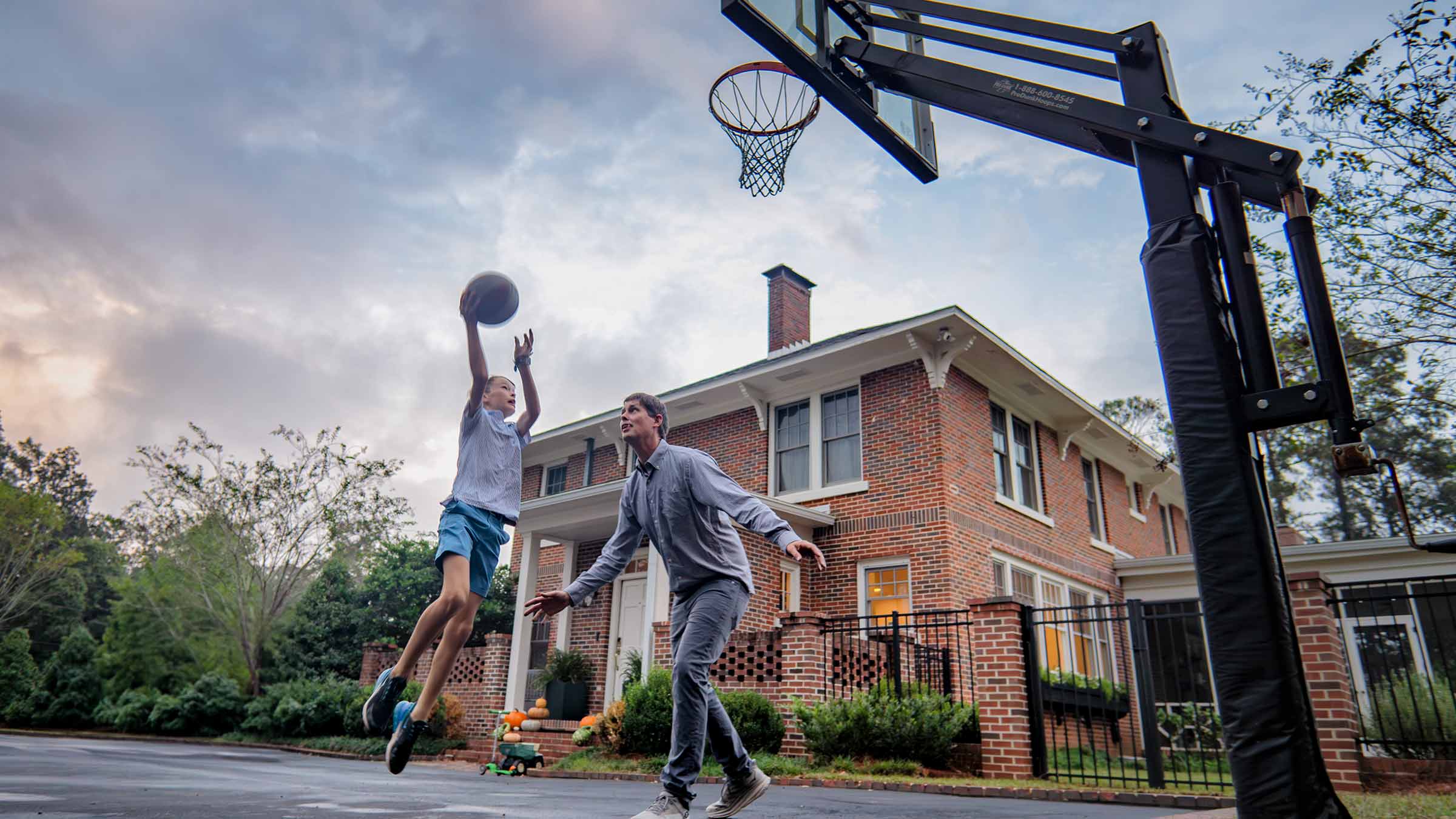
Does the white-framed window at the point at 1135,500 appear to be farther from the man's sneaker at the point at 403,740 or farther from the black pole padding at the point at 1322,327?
the man's sneaker at the point at 403,740

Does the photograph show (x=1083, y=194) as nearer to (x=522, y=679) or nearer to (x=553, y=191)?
(x=553, y=191)

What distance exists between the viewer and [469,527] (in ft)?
14.3

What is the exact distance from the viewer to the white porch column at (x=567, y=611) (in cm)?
1567

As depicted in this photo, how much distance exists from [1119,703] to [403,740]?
12.3 m

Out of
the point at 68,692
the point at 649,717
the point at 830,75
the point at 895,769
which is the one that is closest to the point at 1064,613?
the point at 895,769

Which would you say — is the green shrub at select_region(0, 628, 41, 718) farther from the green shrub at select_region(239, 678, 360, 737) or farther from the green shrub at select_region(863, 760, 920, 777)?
the green shrub at select_region(863, 760, 920, 777)

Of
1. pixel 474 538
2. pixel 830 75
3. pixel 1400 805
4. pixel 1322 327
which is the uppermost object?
pixel 830 75

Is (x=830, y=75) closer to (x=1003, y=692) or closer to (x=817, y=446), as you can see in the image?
(x=1003, y=692)

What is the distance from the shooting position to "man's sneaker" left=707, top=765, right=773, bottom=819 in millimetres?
3797

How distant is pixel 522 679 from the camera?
47.2 feet

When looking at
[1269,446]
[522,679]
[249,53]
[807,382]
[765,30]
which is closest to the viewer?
[765,30]

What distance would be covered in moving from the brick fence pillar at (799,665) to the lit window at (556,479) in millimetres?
9879

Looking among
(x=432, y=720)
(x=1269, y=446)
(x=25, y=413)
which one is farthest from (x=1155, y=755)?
(x=25, y=413)

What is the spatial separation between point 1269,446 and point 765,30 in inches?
893
